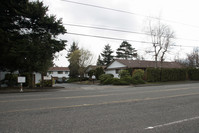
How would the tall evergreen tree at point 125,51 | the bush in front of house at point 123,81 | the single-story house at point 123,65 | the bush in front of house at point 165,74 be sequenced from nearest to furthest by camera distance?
the bush in front of house at point 123,81, the bush in front of house at point 165,74, the single-story house at point 123,65, the tall evergreen tree at point 125,51

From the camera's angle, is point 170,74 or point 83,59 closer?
point 170,74

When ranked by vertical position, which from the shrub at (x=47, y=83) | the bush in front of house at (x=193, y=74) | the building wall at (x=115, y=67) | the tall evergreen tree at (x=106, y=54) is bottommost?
the shrub at (x=47, y=83)

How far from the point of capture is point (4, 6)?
1716 cm

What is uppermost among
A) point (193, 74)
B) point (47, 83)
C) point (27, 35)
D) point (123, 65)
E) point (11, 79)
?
point (27, 35)

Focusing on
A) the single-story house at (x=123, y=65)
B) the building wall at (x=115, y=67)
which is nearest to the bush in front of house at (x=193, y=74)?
the single-story house at (x=123, y=65)

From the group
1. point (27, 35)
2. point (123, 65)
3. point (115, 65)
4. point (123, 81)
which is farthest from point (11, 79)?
point (115, 65)

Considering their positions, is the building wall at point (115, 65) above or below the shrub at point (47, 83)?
above

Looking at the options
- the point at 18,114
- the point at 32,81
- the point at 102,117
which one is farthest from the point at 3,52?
the point at 102,117

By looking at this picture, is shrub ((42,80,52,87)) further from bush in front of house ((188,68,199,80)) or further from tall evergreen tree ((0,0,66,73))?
bush in front of house ((188,68,199,80))

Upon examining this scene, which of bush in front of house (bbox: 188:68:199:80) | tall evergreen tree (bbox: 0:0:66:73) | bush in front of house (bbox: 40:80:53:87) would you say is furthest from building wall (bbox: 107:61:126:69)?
tall evergreen tree (bbox: 0:0:66:73)

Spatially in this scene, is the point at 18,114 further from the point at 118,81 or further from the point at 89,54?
the point at 89,54

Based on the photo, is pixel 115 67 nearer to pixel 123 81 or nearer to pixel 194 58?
pixel 123 81

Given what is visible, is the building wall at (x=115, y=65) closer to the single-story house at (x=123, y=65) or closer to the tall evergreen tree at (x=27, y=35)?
the single-story house at (x=123, y=65)

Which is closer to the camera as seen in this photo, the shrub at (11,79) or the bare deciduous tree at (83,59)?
the shrub at (11,79)
